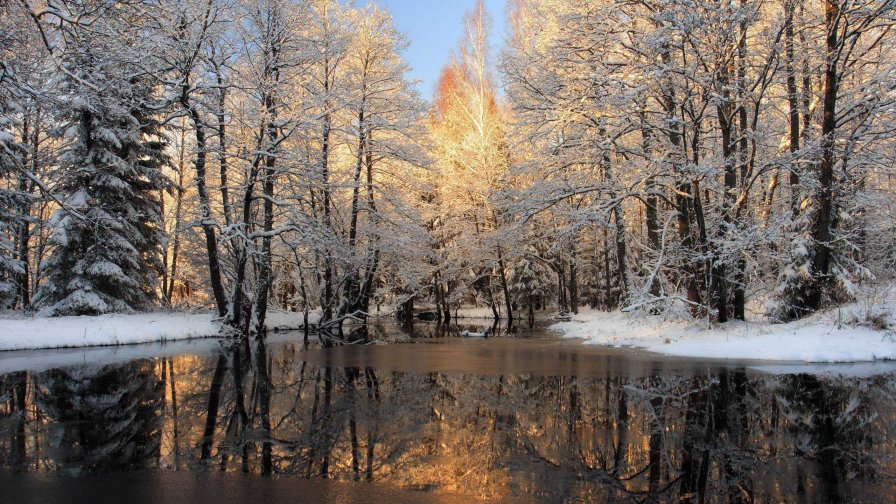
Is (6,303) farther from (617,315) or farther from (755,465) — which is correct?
(755,465)

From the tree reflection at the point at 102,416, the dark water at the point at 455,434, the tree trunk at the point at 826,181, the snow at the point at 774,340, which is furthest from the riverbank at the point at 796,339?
the tree reflection at the point at 102,416

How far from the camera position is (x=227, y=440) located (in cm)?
609

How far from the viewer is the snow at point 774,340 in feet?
38.8

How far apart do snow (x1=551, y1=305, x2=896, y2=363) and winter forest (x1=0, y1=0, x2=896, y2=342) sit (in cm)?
62

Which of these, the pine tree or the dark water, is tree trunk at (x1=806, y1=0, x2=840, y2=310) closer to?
the dark water

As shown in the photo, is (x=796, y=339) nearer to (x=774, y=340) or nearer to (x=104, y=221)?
(x=774, y=340)

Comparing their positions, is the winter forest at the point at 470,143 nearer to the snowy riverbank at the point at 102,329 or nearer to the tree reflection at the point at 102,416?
the snowy riverbank at the point at 102,329

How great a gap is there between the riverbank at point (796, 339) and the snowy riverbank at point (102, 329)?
15087mm

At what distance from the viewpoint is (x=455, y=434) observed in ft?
20.7

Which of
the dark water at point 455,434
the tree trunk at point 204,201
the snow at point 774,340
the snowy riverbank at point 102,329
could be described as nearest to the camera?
the dark water at point 455,434

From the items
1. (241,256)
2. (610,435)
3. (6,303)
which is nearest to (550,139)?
(241,256)

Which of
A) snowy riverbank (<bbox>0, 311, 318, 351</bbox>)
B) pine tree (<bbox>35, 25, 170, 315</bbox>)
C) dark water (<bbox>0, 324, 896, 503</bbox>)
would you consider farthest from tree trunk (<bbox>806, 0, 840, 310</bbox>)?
pine tree (<bbox>35, 25, 170, 315</bbox>)

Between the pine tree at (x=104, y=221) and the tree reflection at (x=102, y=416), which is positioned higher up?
the pine tree at (x=104, y=221)

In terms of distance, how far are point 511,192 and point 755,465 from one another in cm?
1423
